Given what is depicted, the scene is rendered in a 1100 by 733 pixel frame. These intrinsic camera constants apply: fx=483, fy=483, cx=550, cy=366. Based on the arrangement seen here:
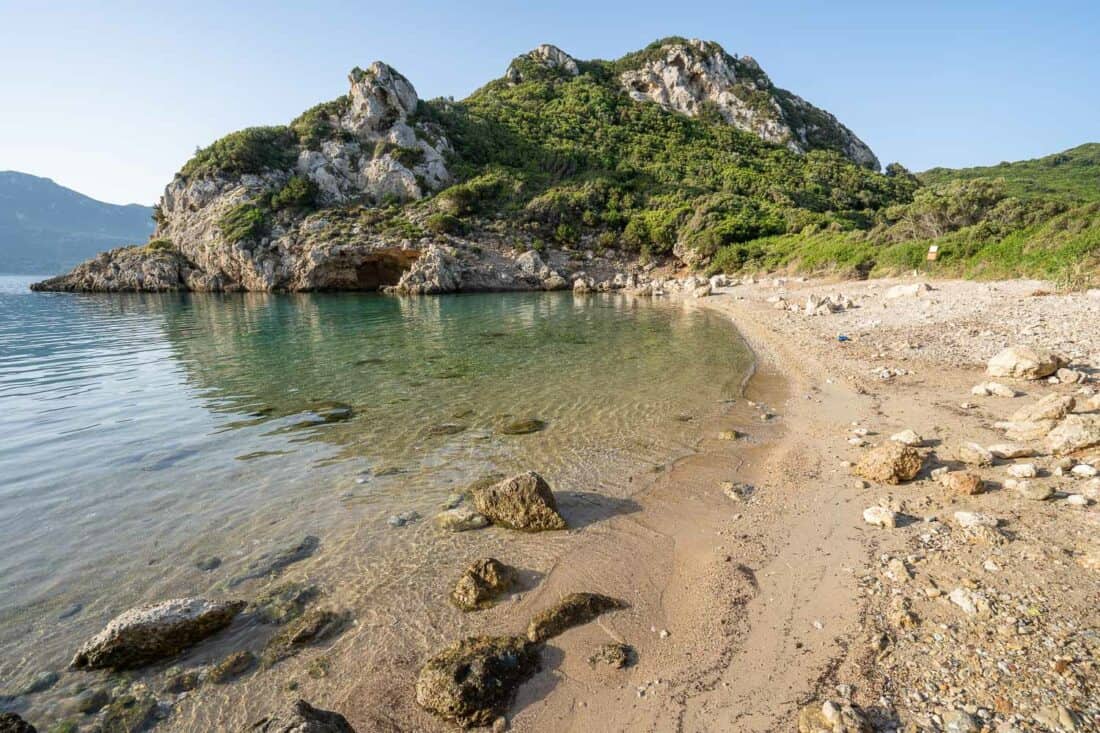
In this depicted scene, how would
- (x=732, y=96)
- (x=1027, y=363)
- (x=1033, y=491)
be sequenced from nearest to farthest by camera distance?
(x=1033, y=491), (x=1027, y=363), (x=732, y=96)

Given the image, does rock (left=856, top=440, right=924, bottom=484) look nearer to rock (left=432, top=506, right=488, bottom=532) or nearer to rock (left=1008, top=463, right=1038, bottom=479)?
Result: rock (left=1008, top=463, right=1038, bottom=479)

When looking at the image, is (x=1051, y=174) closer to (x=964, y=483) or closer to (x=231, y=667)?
(x=964, y=483)

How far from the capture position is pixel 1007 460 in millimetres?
6488

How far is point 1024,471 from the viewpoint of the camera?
5.88 meters

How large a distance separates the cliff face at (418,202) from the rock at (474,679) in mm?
49055

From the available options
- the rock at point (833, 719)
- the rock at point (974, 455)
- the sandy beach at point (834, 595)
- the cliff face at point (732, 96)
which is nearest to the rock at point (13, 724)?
the sandy beach at point (834, 595)

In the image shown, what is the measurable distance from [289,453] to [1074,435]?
1187 cm

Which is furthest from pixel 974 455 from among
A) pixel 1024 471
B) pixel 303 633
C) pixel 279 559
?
pixel 279 559

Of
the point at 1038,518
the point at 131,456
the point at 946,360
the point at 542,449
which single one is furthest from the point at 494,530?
the point at 946,360

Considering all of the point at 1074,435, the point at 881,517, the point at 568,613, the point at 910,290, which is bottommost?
the point at 568,613

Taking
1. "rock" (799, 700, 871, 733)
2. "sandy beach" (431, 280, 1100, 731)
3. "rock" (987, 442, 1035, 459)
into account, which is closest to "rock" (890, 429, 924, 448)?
"sandy beach" (431, 280, 1100, 731)

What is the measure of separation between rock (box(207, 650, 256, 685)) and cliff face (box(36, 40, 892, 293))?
48.3 metres

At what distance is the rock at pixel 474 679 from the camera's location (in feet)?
11.6

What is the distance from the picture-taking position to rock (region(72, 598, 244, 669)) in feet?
13.6
